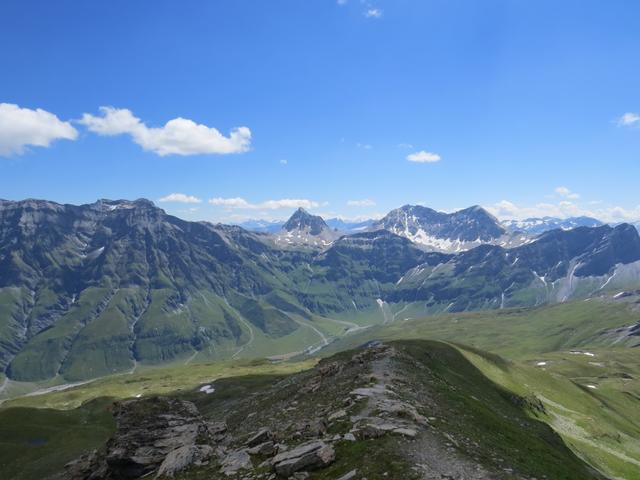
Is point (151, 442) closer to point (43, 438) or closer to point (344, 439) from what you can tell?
point (344, 439)

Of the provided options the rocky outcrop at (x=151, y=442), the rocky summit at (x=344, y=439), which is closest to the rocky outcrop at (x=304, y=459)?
the rocky summit at (x=344, y=439)

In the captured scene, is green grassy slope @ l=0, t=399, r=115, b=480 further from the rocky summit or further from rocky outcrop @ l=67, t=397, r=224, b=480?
the rocky summit

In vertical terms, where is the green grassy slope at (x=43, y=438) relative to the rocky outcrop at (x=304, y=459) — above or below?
below

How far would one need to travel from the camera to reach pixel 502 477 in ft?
92.4

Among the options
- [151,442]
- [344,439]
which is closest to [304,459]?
[344,439]

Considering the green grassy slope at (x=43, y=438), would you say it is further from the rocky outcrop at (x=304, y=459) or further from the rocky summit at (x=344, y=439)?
the rocky outcrop at (x=304, y=459)

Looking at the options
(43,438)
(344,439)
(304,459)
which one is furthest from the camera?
(43,438)

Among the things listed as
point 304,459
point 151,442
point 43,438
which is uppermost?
point 304,459

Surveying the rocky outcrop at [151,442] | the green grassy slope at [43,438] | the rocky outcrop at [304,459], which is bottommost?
the green grassy slope at [43,438]

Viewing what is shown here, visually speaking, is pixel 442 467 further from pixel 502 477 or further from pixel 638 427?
pixel 638 427

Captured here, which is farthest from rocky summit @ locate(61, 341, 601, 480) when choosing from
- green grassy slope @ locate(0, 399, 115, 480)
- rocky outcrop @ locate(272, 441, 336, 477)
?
green grassy slope @ locate(0, 399, 115, 480)

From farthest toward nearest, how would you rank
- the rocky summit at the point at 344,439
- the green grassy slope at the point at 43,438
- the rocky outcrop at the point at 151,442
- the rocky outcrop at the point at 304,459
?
the green grassy slope at the point at 43,438, the rocky outcrop at the point at 151,442, the rocky outcrop at the point at 304,459, the rocky summit at the point at 344,439

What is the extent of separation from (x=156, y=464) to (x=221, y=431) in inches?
364

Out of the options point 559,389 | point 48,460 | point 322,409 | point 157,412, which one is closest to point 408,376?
point 322,409
